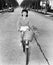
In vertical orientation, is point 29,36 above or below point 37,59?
above

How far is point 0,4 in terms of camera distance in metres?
108

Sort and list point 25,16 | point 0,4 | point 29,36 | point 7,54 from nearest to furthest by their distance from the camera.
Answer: point 29,36, point 25,16, point 7,54, point 0,4

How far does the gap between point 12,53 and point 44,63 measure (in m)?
2.11

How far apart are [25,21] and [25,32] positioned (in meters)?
Result: 0.82

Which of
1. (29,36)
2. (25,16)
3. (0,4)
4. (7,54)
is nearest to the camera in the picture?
(29,36)

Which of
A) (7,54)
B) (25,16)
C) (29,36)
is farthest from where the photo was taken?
(7,54)

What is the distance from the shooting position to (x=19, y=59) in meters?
8.37

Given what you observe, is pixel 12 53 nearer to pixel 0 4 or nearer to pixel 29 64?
pixel 29 64

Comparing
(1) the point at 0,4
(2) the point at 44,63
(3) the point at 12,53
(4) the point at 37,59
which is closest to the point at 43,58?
(4) the point at 37,59

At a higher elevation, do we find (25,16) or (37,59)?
(25,16)

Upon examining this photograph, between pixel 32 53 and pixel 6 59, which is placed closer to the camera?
pixel 6 59

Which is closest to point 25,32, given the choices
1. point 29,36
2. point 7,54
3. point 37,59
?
point 29,36

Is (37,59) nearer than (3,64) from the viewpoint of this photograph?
No

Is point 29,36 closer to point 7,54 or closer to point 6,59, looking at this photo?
point 6,59
